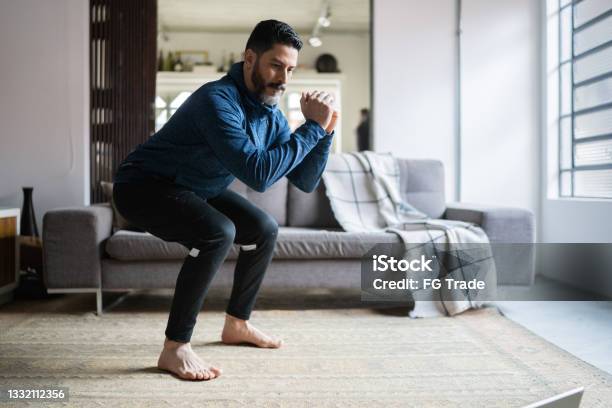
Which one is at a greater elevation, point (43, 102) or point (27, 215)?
point (43, 102)

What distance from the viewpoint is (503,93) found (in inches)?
155

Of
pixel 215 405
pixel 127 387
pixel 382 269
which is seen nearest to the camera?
pixel 215 405

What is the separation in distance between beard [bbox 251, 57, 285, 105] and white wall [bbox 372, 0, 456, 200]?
2.16 metres

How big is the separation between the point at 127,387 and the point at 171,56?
350 cm

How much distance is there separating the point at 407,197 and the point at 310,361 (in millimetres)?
1694

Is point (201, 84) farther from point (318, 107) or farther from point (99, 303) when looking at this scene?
point (318, 107)

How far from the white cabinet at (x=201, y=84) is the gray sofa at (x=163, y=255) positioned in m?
0.73

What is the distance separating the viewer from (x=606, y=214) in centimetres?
306

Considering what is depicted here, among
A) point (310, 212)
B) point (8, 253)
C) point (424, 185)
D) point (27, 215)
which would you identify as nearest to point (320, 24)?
point (424, 185)

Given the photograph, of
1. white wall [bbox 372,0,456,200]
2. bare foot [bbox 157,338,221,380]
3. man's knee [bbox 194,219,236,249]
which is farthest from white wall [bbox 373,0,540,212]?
bare foot [bbox 157,338,221,380]

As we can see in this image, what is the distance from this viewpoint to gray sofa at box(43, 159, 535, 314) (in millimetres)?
2779

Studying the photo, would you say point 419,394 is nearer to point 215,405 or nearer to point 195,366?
point 215,405

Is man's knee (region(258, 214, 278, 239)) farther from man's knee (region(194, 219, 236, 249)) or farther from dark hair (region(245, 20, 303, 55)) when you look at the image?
dark hair (region(245, 20, 303, 55))

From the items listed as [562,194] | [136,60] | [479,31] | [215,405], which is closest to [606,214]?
[562,194]
